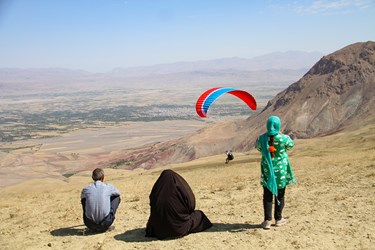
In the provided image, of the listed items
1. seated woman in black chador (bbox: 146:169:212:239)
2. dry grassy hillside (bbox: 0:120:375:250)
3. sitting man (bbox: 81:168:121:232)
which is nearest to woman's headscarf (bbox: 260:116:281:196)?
dry grassy hillside (bbox: 0:120:375:250)

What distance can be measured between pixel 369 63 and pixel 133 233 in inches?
2659

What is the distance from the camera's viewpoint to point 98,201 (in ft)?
27.8

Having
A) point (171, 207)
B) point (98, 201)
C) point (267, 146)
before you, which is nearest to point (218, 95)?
point (267, 146)

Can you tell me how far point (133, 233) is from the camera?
8.88 meters

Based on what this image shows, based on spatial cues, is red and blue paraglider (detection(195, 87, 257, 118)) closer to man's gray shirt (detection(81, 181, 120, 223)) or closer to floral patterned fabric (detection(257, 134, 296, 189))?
floral patterned fabric (detection(257, 134, 296, 189))

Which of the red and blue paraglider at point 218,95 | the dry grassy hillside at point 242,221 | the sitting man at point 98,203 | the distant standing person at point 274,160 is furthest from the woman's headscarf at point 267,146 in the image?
the red and blue paraglider at point 218,95

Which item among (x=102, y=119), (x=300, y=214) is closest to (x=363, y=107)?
(x=300, y=214)

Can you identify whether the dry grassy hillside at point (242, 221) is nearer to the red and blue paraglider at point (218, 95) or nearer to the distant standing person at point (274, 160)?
the distant standing person at point (274, 160)

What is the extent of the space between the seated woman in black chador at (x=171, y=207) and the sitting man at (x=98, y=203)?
1198mm

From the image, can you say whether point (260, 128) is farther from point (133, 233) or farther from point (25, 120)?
point (25, 120)

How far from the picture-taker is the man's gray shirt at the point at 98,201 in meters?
8.48

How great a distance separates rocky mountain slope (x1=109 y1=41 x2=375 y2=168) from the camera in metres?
58.9

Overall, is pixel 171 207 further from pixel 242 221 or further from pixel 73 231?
pixel 73 231

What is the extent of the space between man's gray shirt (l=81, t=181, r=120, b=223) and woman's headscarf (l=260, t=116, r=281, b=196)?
11.5 feet
